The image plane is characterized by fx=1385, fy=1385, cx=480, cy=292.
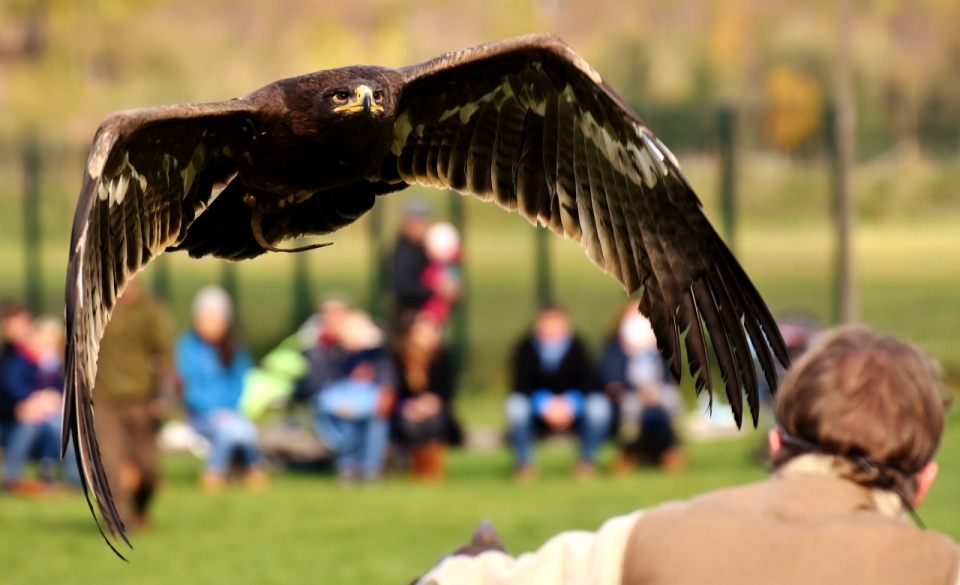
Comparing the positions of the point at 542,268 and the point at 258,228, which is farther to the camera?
the point at 542,268

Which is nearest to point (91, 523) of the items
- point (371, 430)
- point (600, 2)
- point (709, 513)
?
point (371, 430)

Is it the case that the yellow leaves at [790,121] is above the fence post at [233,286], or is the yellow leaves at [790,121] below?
above

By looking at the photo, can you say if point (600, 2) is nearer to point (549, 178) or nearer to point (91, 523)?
point (91, 523)

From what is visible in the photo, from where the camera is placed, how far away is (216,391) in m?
10.7

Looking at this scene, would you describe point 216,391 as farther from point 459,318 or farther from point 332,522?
point 459,318

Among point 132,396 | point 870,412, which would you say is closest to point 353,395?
point 132,396

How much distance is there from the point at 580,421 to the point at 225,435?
281 cm

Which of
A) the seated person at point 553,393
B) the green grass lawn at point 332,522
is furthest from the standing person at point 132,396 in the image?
the seated person at point 553,393

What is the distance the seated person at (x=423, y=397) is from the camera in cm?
1095

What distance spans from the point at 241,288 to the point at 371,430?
16.0 feet

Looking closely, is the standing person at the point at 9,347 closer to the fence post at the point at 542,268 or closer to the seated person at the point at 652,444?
the seated person at the point at 652,444

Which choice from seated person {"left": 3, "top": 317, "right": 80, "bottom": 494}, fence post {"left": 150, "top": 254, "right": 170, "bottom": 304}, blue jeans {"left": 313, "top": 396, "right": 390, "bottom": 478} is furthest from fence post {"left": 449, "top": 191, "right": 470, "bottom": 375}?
seated person {"left": 3, "top": 317, "right": 80, "bottom": 494}

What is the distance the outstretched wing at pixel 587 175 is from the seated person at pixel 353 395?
546 centimetres

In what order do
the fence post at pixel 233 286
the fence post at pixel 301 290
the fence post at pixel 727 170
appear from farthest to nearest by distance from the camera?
the fence post at pixel 233 286 < the fence post at pixel 301 290 < the fence post at pixel 727 170
